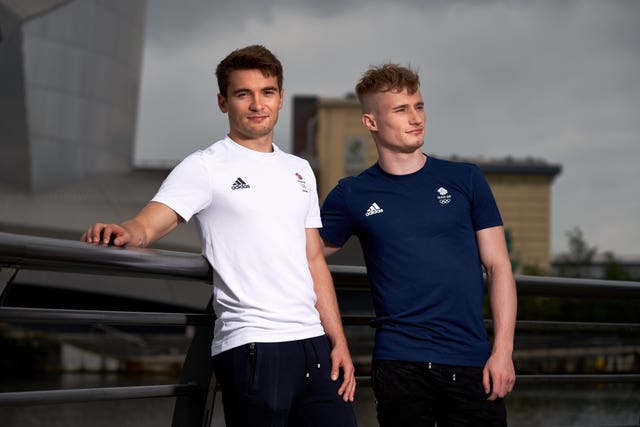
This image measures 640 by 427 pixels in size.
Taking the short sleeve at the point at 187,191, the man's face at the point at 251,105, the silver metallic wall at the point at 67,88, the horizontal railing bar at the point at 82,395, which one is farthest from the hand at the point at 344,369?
the silver metallic wall at the point at 67,88

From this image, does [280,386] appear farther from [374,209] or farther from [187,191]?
[374,209]

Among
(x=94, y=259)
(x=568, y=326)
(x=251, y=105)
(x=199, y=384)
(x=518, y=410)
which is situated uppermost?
(x=251, y=105)

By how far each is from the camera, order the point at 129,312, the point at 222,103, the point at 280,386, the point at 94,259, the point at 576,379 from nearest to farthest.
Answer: the point at 94,259 → the point at 129,312 → the point at 280,386 → the point at 222,103 → the point at 576,379

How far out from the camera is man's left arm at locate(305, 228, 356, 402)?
9.02 feet

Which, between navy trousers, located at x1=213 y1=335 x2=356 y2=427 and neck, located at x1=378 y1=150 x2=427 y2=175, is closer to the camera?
navy trousers, located at x1=213 y1=335 x2=356 y2=427

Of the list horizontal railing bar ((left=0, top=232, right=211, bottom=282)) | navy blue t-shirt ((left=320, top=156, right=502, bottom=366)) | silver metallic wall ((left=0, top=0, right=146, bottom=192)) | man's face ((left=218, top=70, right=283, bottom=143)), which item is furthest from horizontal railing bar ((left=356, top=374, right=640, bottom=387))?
silver metallic wall ((left=0, top=0, right=146, bottom=192))

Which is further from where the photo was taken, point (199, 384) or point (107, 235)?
point (199, 384)

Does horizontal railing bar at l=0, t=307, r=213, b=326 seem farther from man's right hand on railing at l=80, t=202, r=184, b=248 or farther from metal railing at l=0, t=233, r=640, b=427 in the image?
man's right hand on railing at l=80, t=202, r=184, b=248

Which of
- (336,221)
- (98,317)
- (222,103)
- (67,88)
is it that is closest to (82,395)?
(98,317)

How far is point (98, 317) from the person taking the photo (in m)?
2.47

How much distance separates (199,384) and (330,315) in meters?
0.45

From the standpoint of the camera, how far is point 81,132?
123ft

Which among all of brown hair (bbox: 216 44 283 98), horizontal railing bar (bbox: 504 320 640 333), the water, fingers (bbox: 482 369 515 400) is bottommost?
the water

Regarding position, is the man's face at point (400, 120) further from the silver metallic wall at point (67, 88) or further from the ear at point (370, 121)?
the silver metallic wall at point (67, 88)
